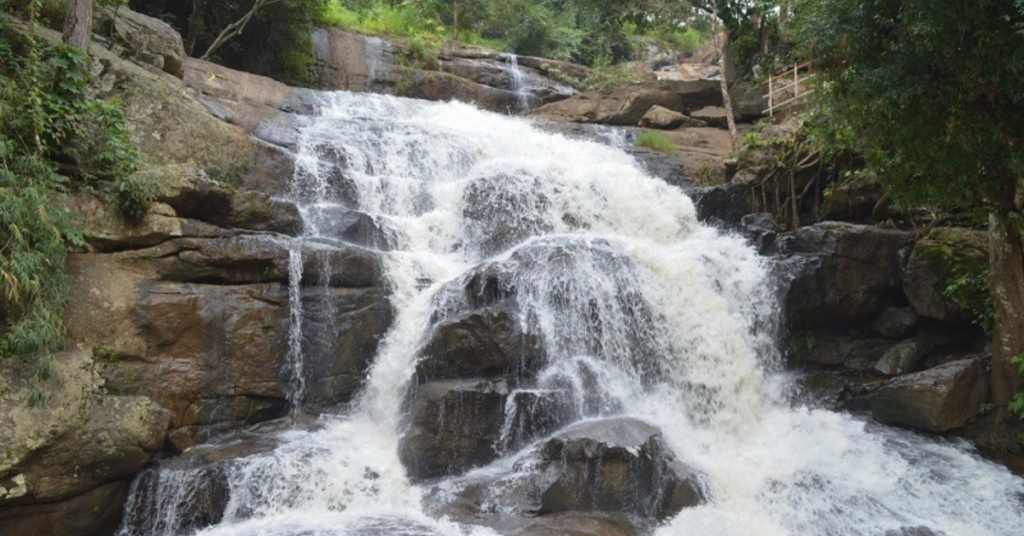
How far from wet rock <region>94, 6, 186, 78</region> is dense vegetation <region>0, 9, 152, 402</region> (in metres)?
3.97

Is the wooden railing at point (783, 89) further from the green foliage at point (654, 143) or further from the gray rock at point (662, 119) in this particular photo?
the green foliage at point (654, 143)

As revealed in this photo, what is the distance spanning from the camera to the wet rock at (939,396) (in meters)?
9.27

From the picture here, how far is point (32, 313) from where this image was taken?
725cm

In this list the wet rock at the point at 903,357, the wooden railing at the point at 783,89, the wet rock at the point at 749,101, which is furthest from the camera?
the wet rock at the point at 749,101

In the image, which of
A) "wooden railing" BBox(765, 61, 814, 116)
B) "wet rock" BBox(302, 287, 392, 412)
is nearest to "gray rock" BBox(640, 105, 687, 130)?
"wooden railing" BBox(765, 61, 814, 116)

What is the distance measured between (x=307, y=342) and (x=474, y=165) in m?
6.01

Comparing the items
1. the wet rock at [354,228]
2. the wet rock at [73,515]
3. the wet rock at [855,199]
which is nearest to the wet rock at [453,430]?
the wet rock at [73,515]

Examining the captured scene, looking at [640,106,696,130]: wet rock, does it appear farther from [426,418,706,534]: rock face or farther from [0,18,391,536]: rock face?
[426,418,706,534]: rock face

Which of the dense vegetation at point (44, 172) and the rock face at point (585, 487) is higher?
the dense vegetation at point (44, 172)

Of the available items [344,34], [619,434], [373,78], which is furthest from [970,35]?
[344,34]

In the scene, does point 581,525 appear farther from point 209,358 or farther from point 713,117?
point 713,117

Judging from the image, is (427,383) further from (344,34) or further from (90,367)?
(344,34)

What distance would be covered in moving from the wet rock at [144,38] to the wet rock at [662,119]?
460 inches

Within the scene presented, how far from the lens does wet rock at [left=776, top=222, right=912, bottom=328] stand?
37.3ft
